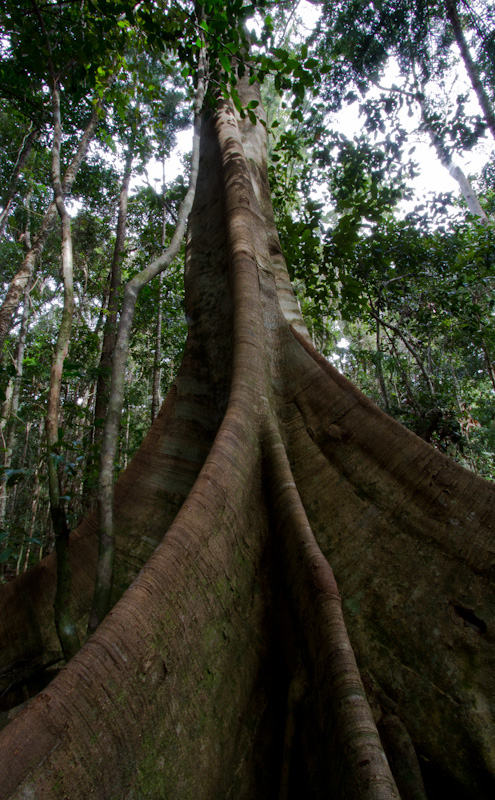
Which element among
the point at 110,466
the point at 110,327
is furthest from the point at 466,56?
the point at 110,466

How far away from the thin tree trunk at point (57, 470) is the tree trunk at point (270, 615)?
0.23 metres

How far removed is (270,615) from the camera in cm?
157

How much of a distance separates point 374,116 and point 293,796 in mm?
7501

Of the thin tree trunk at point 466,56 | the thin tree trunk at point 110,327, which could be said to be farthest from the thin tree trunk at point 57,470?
the thin tree trunk at point 466,56

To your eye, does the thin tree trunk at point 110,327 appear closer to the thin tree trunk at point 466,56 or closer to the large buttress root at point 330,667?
the large buttress root at point 330,667

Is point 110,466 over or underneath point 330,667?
over

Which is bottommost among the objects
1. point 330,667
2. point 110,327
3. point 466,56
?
point 330,667

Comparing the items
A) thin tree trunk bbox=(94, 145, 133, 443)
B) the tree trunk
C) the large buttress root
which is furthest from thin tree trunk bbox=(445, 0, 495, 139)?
the large buttress root

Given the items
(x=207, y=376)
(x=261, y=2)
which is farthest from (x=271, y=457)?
(x=261, y=2)

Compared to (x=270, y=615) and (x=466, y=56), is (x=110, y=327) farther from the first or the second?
(x=466, y=56)

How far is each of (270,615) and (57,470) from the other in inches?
44.7

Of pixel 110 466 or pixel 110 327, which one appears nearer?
pixel 110 466

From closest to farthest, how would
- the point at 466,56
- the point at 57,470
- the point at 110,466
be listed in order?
1. the point at 110,466
2. the point at 57,470
3. the point at 466,56

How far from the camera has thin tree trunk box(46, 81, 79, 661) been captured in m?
1.56
